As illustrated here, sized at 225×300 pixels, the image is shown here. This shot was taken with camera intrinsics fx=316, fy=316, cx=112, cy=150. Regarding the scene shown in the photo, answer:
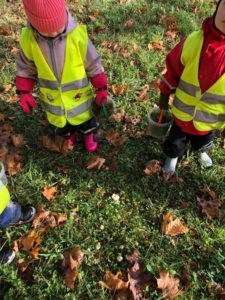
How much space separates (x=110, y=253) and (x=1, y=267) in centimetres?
92

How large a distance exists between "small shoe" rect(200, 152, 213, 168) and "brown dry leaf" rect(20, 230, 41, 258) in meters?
1.80

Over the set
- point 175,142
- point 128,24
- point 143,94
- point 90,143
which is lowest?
point 90,143

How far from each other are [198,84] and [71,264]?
1764mm

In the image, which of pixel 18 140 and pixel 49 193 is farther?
pixel 18 140

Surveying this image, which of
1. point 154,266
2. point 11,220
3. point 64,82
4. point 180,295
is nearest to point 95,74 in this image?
point 64,82

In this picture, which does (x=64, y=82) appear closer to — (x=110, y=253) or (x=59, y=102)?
(x=59, y=102)

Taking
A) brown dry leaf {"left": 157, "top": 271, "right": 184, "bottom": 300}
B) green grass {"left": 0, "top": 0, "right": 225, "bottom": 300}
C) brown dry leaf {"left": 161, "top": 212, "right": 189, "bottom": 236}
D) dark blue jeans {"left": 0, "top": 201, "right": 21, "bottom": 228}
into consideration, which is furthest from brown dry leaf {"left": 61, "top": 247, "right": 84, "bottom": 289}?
brown dry leaf {"left": 161, "top": 212, "right": 189, "bottom": 236}

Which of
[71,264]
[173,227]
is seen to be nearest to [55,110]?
[71,264]

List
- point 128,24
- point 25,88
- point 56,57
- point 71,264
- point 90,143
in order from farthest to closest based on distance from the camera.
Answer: point 128,24 → point 90,143 → point 25,88 → point 71,264 → point 56,57

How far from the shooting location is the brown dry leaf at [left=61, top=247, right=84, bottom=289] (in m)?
2.57

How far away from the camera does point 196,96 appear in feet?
8.06

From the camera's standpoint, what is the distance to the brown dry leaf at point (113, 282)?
251 centimetres

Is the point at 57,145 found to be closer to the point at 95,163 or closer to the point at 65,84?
the point at 95,163

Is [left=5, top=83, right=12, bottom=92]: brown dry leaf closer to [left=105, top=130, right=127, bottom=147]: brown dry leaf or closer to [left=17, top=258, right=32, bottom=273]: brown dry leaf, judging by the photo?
[left=105, top=130, right=127, bottom=147]: brown dry leaf
